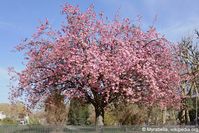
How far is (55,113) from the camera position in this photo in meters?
30.8

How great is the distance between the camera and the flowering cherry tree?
20.7 meters

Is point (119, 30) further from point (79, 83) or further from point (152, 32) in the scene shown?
point (79, 83)

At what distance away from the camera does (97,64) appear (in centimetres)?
2056

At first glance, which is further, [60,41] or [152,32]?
[152,32]

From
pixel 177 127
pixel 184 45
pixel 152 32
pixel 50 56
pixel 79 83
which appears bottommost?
pixel 177 127

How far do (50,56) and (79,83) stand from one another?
2036mm

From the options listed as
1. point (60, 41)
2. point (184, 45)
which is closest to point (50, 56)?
point (60, 41)

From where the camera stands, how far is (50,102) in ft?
79.3

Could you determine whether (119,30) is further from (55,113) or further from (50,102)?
(55,113)

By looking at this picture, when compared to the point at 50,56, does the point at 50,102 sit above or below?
below

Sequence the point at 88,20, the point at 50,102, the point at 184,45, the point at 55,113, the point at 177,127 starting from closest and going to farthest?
the point at 88,20
the point at 50,102
the point at 177,127
the point at 55,113
the point at 184,45

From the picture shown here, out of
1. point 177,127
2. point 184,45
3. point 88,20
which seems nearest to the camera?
point 88,20

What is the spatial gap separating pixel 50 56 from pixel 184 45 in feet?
87.9

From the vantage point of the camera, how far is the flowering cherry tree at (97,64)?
2067 centimetres
